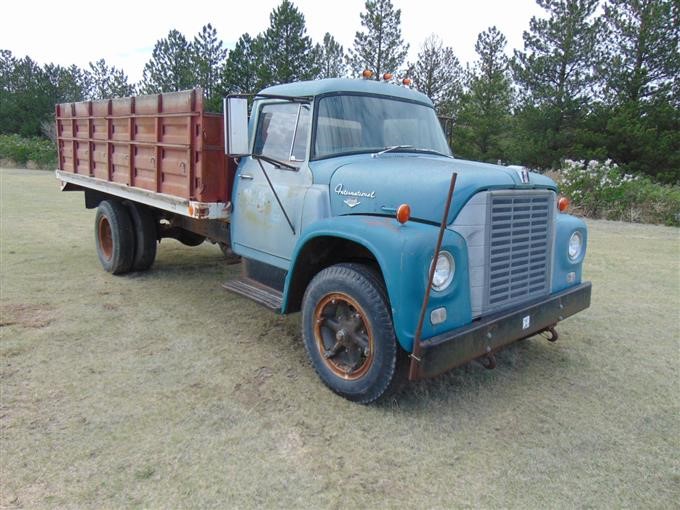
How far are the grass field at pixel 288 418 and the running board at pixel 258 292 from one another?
1.49 feet

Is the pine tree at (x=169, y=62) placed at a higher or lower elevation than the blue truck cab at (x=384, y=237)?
higher

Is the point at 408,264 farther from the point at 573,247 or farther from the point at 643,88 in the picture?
the point at 643,88

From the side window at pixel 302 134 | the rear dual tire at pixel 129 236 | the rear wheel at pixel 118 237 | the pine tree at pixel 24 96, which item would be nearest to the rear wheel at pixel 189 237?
the rear dual tire at pixel 129 236

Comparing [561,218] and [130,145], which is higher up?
[130,145]

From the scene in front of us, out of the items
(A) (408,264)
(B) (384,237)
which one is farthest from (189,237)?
(A) (408,264)

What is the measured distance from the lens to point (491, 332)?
3.24 m

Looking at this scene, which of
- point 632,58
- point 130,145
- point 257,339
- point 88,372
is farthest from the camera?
point 632,58

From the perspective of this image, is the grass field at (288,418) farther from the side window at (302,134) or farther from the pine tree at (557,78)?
the pine tree at (557,78)

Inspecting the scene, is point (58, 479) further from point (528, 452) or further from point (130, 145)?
point (130, 145)

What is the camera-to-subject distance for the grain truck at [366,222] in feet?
10.3

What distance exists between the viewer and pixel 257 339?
461 cm

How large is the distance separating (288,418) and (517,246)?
1.87 meters

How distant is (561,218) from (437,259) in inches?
71.5

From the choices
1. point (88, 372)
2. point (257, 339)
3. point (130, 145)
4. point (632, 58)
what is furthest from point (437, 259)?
point (632, 58)
